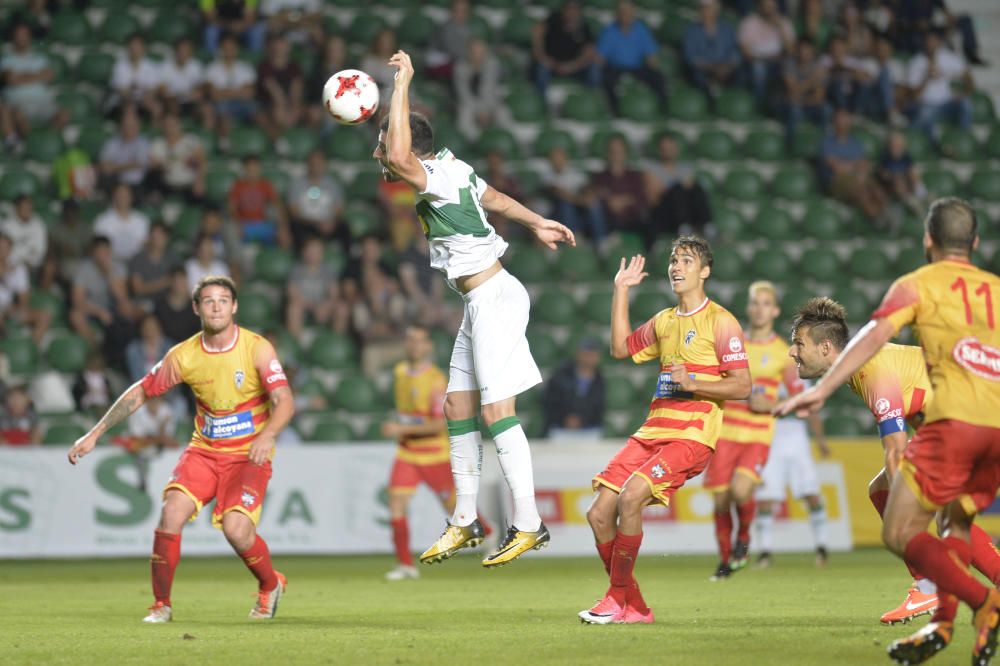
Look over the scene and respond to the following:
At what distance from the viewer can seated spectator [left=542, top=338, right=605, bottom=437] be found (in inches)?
666

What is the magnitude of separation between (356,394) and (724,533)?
6.27m

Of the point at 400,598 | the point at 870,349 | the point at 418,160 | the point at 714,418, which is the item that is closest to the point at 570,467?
the point at 400,598

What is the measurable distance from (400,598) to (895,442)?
4471 millimetres

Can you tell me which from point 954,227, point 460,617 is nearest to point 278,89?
point 460,617

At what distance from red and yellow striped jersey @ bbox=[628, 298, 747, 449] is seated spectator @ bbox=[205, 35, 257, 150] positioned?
472 inches

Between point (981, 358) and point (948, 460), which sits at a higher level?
point (981, 358)

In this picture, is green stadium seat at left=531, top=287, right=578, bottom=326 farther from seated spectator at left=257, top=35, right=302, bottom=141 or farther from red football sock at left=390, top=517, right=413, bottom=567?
red football sock at left=390, top=517, right=413, bottom=567

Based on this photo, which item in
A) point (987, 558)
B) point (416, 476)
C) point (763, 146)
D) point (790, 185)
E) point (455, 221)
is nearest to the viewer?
point (987, 558)

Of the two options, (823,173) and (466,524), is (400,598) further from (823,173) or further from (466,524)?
(823,173)

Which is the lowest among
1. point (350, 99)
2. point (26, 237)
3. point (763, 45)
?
point (26, 237)

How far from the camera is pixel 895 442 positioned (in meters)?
7.97

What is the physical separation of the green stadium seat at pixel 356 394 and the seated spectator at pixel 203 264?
202cm

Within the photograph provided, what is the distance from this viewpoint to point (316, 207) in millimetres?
18547

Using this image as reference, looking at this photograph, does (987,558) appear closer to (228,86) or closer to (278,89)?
(278,89)
